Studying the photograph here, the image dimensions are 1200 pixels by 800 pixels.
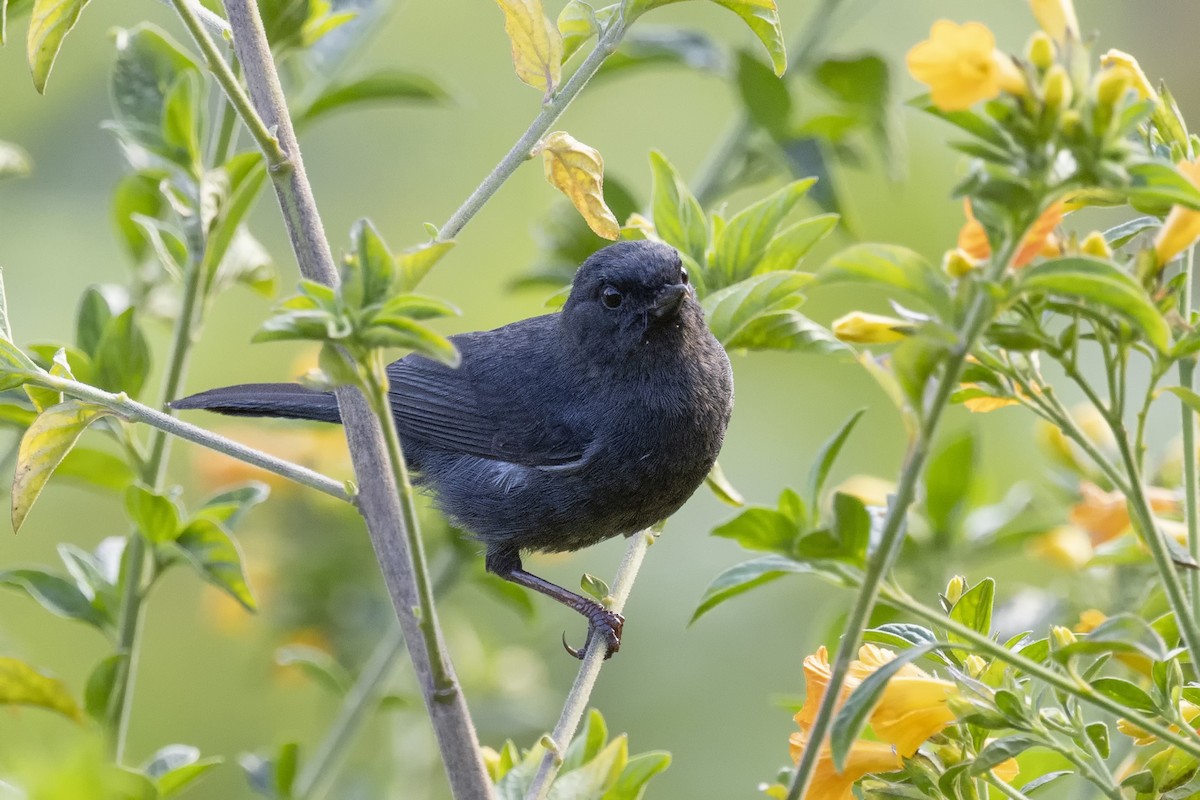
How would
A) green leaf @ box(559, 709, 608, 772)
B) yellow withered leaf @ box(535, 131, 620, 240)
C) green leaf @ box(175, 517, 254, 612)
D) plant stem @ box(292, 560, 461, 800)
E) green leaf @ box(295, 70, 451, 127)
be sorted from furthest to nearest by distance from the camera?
1. green leaf @ box(295, 70, 451, 127)
2. plant stem @ box(292, 560, 461, 800)
3. green leaf @ box(175, 517, 254, 612)
4. yellow withered leaf @ box(535, 131, 620, 240)
5. green leaf @ box(559, 709, 608, 772)

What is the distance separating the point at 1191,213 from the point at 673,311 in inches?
70.0

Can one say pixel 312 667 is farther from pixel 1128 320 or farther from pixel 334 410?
pixel 1128 320

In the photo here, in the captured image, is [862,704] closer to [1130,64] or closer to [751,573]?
[751,573]

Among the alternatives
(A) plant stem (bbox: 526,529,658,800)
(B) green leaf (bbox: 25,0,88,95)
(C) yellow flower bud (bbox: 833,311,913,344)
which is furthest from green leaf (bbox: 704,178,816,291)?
(B) green leaf (bbox: 25,0,88,95)

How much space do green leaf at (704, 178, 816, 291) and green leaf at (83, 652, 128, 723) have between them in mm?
1217

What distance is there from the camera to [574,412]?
3.46 metres

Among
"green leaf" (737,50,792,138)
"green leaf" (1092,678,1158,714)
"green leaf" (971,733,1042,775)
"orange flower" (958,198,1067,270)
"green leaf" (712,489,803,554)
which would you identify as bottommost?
"green leaf" (971,733,1042,775)

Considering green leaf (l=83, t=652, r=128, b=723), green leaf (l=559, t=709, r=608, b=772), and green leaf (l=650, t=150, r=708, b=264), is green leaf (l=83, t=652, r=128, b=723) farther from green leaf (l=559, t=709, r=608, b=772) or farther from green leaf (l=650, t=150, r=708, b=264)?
green leaf (l=650, t=150, r=708, b=264)

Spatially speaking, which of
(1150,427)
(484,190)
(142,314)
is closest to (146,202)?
(142,314)

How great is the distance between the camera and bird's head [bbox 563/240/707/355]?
3.07 m

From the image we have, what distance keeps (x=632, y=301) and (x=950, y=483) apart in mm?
895

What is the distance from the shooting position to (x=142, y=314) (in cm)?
293

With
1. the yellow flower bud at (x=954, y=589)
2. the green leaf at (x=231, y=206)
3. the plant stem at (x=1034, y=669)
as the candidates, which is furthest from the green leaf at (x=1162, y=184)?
the green leaf at (x=231, y=206)

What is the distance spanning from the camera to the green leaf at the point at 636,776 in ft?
5.51
